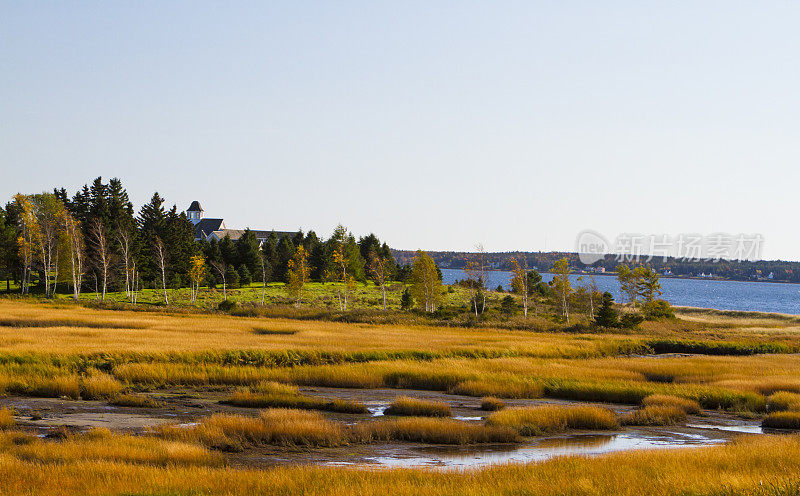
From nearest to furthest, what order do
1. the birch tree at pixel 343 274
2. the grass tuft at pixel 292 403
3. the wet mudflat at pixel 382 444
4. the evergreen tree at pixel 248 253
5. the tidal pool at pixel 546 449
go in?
1. the tidal pool at pixel 546 449
2. the wet mudflat at pixel 382 444
3. the grass tuft at pixel 292 403
4. the birch tree at pixel 343 274
5. the evergreen tree at pixel 248 253

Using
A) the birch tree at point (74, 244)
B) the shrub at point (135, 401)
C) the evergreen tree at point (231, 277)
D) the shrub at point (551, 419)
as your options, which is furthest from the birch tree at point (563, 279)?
the shrub at point (135, 401)

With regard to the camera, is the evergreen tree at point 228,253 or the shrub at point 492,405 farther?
the evergreen tree at point 228,253

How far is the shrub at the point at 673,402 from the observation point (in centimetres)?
2336

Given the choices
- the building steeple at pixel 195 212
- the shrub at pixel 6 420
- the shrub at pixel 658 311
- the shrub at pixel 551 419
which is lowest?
the shrub at pixel 658 311

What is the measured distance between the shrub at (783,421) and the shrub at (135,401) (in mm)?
19070

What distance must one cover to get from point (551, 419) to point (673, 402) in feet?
20.3

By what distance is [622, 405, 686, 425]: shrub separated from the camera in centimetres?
2120

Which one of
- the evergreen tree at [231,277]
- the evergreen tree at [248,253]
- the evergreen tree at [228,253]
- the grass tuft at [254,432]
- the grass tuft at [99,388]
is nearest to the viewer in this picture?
the grass tuft at [254,432]

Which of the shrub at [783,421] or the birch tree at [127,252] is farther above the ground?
the birch tree at [127,252]

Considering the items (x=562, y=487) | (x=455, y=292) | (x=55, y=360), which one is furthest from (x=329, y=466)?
(x=455, y=292)

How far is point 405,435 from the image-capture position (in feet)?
59.7

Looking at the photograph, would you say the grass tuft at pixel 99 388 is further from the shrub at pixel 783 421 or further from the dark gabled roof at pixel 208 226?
the dark gabled roof at pixel 208 226

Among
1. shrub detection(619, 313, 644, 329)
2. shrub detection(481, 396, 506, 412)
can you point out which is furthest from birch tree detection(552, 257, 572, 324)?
shrub detection(481, 396, 506, 412)

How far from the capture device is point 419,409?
70.0ft
